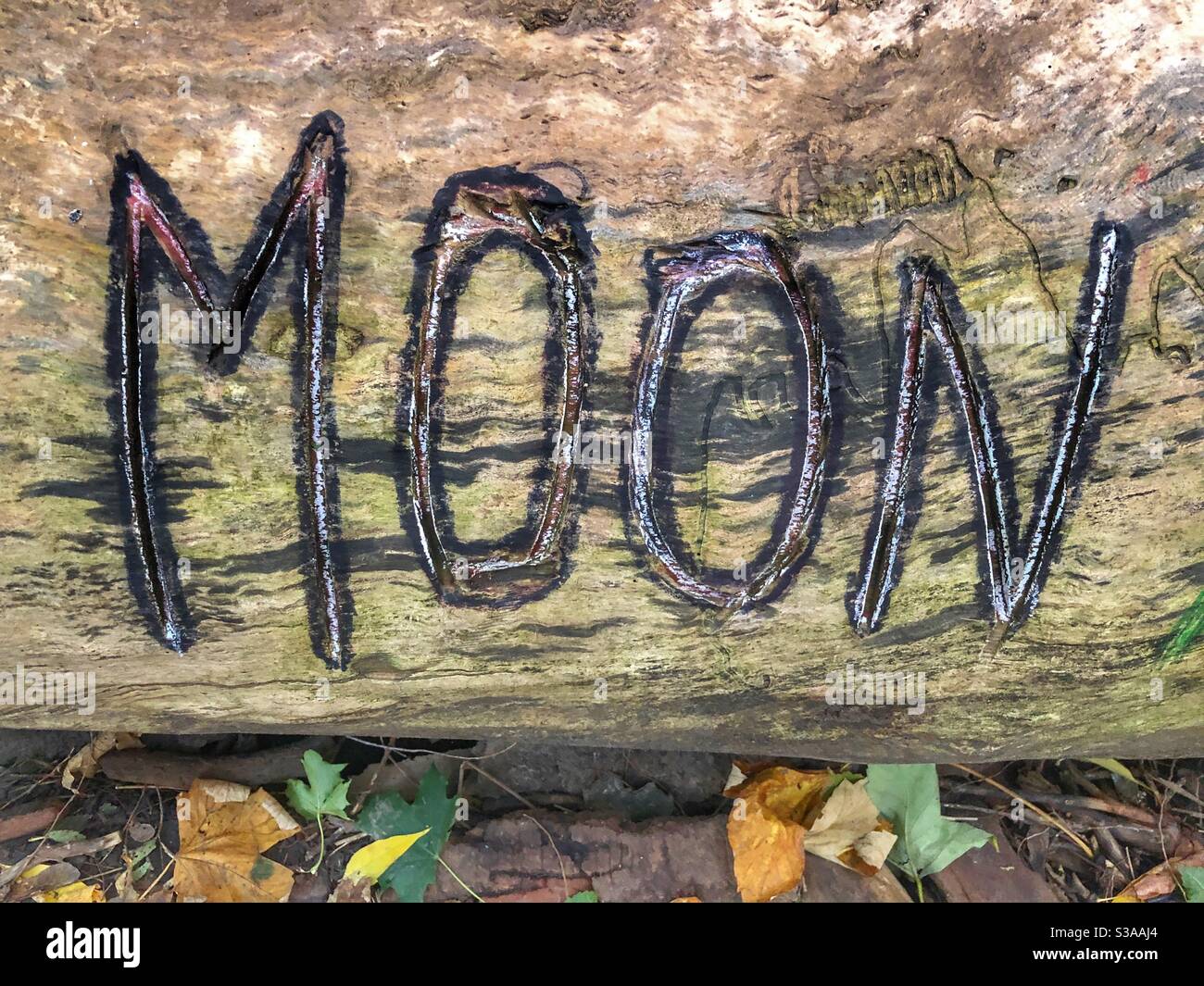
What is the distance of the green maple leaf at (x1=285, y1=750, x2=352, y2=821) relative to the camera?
2.50 m

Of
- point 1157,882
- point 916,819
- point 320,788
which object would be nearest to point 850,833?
point 916,819

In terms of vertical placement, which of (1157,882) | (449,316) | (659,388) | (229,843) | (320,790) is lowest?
(1157,882)

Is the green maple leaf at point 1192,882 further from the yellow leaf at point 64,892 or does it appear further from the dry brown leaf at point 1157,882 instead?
the yellow leaf at point 64,892

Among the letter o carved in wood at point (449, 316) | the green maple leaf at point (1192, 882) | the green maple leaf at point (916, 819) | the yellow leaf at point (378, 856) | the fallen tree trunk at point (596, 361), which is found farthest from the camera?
the green maple leaf at point (1192, 882)

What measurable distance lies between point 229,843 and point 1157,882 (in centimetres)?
259

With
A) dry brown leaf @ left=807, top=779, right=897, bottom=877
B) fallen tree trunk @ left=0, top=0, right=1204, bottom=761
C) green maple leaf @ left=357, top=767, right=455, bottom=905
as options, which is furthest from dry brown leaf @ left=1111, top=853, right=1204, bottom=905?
green maple leaf @ left=357, top=767, right=455, bottom=905

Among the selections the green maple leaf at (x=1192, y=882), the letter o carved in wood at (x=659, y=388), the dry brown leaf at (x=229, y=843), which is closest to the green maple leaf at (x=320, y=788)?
the dry brown leaf at (x=229, y=843)

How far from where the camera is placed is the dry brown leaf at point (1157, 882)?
2.74 metres

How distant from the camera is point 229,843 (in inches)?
99.7

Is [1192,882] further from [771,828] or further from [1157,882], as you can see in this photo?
[771,828]

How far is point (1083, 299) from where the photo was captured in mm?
1727

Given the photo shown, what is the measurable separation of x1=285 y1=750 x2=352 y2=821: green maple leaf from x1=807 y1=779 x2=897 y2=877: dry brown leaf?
49.0 inches

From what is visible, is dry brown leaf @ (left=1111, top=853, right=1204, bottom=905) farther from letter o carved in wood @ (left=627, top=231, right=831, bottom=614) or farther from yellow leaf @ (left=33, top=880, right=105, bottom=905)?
yellow leaf @ (left=33, top=880, right=105, bottom=905)

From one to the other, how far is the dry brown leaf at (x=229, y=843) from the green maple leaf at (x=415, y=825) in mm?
229
